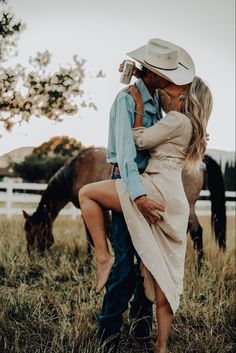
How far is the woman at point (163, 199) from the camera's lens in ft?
8.74

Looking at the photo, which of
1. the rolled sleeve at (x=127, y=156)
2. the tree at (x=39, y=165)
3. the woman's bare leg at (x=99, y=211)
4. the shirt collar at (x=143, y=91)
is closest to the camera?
the rolled sleeve at (x=127, y=156)

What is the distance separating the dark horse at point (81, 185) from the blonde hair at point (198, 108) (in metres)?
3.39

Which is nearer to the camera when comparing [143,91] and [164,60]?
[164,60]

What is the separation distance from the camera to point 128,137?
2596 mm

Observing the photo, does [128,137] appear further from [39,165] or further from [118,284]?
[39,165]

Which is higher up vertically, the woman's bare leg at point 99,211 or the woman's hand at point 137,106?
the woman's hand at point 137,106

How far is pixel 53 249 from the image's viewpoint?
6152 millimetres

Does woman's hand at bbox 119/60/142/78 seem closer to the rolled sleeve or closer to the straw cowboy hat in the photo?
the straw cowboy hat

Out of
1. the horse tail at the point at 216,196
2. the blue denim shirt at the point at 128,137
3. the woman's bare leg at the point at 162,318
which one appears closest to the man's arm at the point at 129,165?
the blue denim shirt at the point at 128,137

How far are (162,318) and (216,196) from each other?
4161mm

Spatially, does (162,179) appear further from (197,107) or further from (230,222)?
(230,222)

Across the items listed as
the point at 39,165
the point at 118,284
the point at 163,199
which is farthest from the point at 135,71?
the point at 39,165

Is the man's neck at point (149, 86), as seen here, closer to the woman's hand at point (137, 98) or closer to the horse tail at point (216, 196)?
the woman's hand at point (137, 98)

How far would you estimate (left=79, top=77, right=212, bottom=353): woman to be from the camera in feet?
8.74
